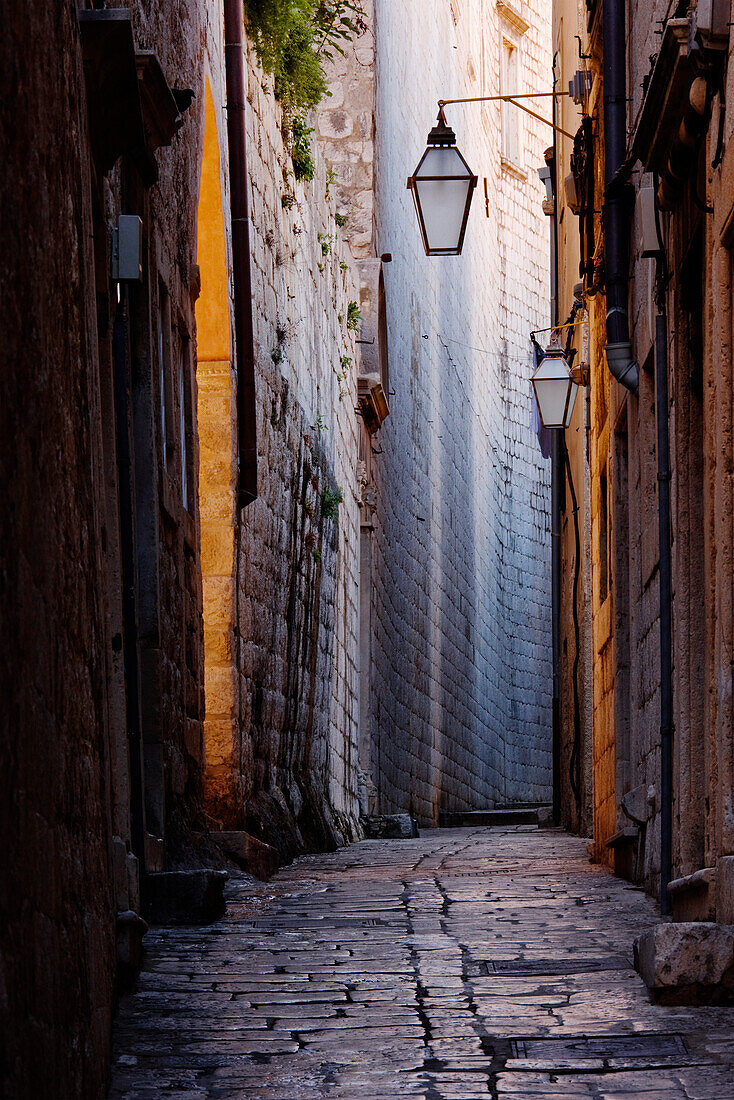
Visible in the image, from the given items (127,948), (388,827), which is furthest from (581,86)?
(127,948)

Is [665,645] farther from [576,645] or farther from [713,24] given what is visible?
[576,645]

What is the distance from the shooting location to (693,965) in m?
4.37

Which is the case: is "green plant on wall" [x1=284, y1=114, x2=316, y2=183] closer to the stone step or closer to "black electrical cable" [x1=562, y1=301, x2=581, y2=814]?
"black electrical cable" [x1=562, y1=301, x2=581, y2=814]

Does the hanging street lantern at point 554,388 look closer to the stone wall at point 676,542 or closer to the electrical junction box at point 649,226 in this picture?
the stone wall at point 676,542

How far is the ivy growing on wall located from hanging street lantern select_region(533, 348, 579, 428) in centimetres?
240

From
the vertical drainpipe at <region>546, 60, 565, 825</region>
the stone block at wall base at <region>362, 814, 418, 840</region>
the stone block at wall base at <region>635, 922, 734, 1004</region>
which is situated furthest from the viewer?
the vertical drainpipe at <region>546, 60, 565, 825</region>

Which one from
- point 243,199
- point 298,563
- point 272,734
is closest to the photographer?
point 243,199

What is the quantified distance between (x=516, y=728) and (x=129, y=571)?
2604 cm

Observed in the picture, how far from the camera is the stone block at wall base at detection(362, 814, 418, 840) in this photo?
16.1 meters

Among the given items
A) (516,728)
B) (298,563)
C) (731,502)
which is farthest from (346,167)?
(516,728)

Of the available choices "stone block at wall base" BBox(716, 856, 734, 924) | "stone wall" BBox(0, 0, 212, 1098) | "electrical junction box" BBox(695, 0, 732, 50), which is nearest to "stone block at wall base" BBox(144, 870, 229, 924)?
"stone wall" BBox(0, 0, 212, 1098)

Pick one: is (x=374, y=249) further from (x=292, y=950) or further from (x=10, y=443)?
(x=10, y=443)

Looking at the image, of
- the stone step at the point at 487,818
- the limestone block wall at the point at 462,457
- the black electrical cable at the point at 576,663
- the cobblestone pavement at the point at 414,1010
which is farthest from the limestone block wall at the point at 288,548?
the stone step at the point at 487,818

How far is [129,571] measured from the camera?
19.2ft
